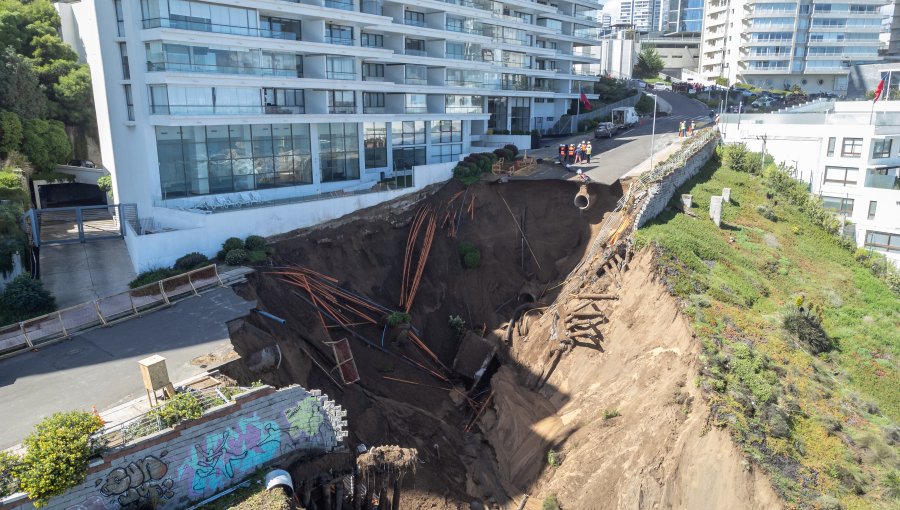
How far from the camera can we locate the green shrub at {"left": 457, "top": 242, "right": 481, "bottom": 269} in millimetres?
37969

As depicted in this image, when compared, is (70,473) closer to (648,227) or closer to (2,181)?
(2,181)

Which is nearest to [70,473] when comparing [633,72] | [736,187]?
[736,187]

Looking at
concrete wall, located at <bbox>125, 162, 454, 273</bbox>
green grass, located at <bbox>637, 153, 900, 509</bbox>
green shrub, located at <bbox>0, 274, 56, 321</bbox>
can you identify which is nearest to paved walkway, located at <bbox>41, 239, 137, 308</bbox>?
green shrub, located at <bbox>0, 274, 56, 321</bbox>

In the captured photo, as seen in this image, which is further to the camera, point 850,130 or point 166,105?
point 850,130

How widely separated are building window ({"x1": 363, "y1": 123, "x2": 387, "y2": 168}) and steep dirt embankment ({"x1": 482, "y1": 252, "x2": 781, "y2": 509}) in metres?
17.9

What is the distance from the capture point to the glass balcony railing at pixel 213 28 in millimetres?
31044

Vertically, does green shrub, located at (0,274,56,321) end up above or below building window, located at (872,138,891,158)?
below

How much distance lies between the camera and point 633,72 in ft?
384

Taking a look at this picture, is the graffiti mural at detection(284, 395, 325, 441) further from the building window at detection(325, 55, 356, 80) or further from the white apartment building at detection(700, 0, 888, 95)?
the white apartment building at detection(700, 0, 888, 95)

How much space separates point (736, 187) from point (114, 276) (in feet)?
134

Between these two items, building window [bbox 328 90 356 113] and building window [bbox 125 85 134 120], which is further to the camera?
building window [bbox 328 90 356 113]

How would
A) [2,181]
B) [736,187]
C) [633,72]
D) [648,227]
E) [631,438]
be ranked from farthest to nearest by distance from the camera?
[633,72], [736,187], [648,227], [2,181], [631,438]

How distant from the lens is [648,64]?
115 meters

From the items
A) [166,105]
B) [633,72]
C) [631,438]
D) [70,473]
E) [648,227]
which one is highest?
[633,72]
